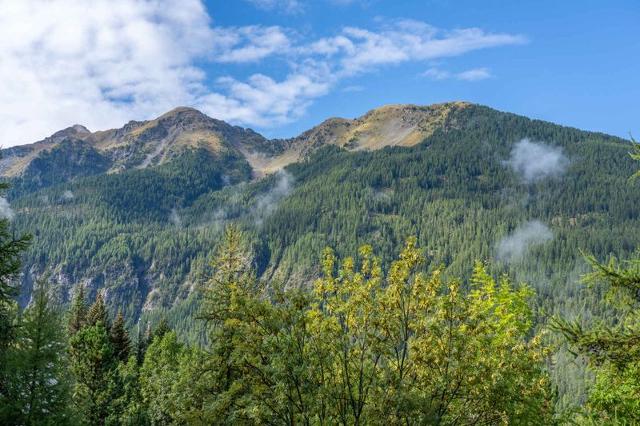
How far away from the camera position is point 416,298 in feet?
51.5

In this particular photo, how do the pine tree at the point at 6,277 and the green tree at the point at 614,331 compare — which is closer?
the green tree at the point at 614,331

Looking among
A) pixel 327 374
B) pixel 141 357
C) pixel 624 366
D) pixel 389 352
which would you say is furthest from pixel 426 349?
pixel 141 357

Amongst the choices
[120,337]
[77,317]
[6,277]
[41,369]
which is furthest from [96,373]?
[6,277]

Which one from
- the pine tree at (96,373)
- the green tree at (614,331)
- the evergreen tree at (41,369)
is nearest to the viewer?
the green tree at (614,331)

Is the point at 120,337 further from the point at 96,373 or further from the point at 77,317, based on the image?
the point at 96,373

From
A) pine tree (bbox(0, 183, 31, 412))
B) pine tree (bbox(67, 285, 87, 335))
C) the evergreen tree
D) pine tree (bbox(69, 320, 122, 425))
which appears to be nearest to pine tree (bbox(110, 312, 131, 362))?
pine tree (bbox(67, 285, 87, 335))

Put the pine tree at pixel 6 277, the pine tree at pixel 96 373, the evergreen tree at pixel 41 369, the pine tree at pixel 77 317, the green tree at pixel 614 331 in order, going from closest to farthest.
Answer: the green tree at pixel 614 331 → the pine tree at pixel 6 277 → the evergreen tree at pixel 41 369 → the pine tree at pixel 96 373 → the pine tree at pixel 77 317

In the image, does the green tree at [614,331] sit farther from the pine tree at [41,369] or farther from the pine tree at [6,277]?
the pine tree at [41,369]

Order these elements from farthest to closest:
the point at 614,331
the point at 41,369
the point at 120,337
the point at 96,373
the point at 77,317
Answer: the point at 77,317 < the point at 120,337 < the point at 96,373 < the point at 41,369 < the point at 614,331

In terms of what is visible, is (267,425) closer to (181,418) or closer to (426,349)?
(181,418)

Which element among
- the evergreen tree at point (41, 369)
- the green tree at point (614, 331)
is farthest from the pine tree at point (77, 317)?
the green tree at point (614, 331)

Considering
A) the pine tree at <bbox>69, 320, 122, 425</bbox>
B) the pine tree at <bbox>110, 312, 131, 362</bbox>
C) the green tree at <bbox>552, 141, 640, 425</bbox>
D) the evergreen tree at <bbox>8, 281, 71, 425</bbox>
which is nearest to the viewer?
the green tree at <bbox>552, 141, 640, 425</bbox>

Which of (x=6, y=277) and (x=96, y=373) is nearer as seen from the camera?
(x=6, y=277)

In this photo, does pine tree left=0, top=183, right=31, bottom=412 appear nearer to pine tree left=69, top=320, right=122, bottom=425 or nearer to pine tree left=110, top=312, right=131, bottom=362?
pine tree left=69, top=320, right=122, bottom=425
